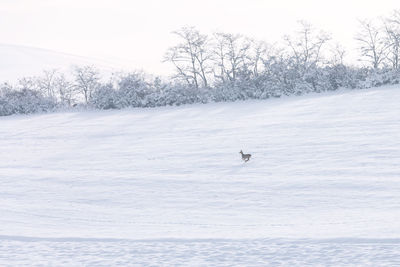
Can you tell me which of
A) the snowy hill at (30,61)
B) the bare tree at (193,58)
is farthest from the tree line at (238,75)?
the snowy hill at (30,61)

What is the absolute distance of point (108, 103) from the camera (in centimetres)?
4150

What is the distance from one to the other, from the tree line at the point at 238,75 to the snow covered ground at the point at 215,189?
375cm

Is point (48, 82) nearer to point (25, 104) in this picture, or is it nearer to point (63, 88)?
point (63, 88)

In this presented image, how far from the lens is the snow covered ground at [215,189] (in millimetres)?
10289

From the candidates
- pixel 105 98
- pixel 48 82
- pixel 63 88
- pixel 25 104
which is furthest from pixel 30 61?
pixel 105 98

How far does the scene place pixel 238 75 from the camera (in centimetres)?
3947

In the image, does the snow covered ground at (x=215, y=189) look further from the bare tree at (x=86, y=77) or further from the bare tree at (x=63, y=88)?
the bare tree at (x=63, y=88)

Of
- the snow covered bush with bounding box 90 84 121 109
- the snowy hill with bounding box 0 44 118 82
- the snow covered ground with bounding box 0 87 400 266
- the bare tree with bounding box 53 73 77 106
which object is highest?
the snowy hill with bounding box 0 44 118 82

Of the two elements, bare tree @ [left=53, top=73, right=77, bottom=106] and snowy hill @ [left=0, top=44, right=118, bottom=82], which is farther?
snowy hill @ [left=0, top=44, right=118, bottom=82]

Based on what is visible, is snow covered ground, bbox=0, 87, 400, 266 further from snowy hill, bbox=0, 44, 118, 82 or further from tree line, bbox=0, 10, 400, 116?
snowy hill, bbox=0, 44, 118, 82

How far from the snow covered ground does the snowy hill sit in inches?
2712

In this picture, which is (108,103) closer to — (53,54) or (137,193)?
(137,193)

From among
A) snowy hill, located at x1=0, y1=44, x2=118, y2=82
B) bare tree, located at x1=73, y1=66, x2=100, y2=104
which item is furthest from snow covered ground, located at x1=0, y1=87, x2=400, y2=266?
snowy hill, located at x1=0, y1=44, x2=118, y2=82

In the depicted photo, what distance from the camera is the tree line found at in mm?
36625
